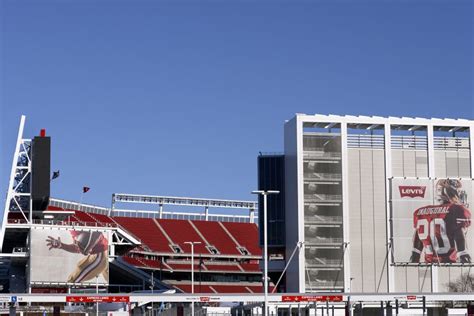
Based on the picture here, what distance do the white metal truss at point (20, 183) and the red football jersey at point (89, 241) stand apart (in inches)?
287

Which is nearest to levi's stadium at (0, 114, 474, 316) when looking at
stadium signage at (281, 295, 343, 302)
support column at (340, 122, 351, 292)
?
support column at (340, 122, 351, 292)

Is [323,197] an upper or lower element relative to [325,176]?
lower

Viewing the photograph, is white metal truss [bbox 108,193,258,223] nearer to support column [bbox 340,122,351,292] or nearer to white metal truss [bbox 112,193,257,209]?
white metal truss [bbox 112,193,257,209]

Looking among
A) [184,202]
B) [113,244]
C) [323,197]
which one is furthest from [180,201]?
[323,197]

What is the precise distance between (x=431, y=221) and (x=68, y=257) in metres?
49.1

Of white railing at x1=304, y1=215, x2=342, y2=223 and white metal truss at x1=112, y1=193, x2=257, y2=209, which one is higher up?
white metal truss at x1=112, y1=193, x2=257, y2=209

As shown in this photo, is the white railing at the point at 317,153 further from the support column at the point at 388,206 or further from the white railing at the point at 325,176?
the support column at the point at 388,206

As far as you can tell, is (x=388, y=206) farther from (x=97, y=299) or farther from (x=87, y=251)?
(x=97, y=299)

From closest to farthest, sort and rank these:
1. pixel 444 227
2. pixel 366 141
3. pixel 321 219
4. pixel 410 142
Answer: pixel 321 219, pixel 444 227, pixel 366 141, pixel 410 142

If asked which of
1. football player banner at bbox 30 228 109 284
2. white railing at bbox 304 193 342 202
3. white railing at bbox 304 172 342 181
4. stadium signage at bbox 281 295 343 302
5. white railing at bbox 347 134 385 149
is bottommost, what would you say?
stadium signage at bbox 281 295 343 302

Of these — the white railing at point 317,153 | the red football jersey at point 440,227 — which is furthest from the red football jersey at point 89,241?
the red football jersey at point 440,227

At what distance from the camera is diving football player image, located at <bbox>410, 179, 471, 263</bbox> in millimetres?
133125

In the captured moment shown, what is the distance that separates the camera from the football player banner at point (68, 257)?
138 metres

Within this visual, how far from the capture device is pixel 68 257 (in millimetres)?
140000
